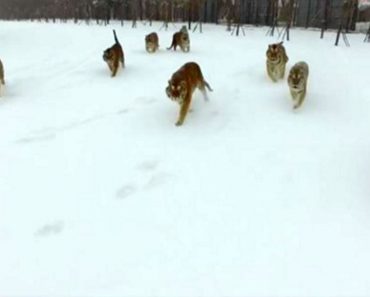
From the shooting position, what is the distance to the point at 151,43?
10.6 m

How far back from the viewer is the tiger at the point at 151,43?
10570mm

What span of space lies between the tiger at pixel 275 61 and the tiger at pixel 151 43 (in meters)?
3.89

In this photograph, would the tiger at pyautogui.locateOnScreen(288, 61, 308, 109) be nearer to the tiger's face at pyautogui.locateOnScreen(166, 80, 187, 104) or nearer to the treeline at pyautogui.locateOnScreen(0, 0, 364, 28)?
the tiger's face at pyautogui.locateOnScreen(166, 80, 187, 104)

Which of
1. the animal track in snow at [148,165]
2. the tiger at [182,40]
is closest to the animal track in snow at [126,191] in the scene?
the animal track in snow at [148,165]

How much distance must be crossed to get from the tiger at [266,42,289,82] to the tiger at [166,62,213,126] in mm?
1568

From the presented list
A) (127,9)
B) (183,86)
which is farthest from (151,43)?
(127,9)

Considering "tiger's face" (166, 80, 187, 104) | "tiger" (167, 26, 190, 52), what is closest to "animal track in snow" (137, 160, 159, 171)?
"tiger's face" (166, 80, 187, 104)

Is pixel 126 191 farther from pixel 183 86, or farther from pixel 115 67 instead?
pixel 115 67

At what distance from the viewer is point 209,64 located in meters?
9.49

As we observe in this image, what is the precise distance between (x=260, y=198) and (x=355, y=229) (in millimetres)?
942

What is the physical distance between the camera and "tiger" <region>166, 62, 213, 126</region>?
5755 millimetres

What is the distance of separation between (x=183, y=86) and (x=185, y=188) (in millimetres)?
1820

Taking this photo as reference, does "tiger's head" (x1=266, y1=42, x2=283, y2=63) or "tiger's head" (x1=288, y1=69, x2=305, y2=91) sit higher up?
"tiger's head" (x1=266, y1=42, x2=283, y2=63)

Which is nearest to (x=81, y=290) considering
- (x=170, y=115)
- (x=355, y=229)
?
(x=355, y=229)
